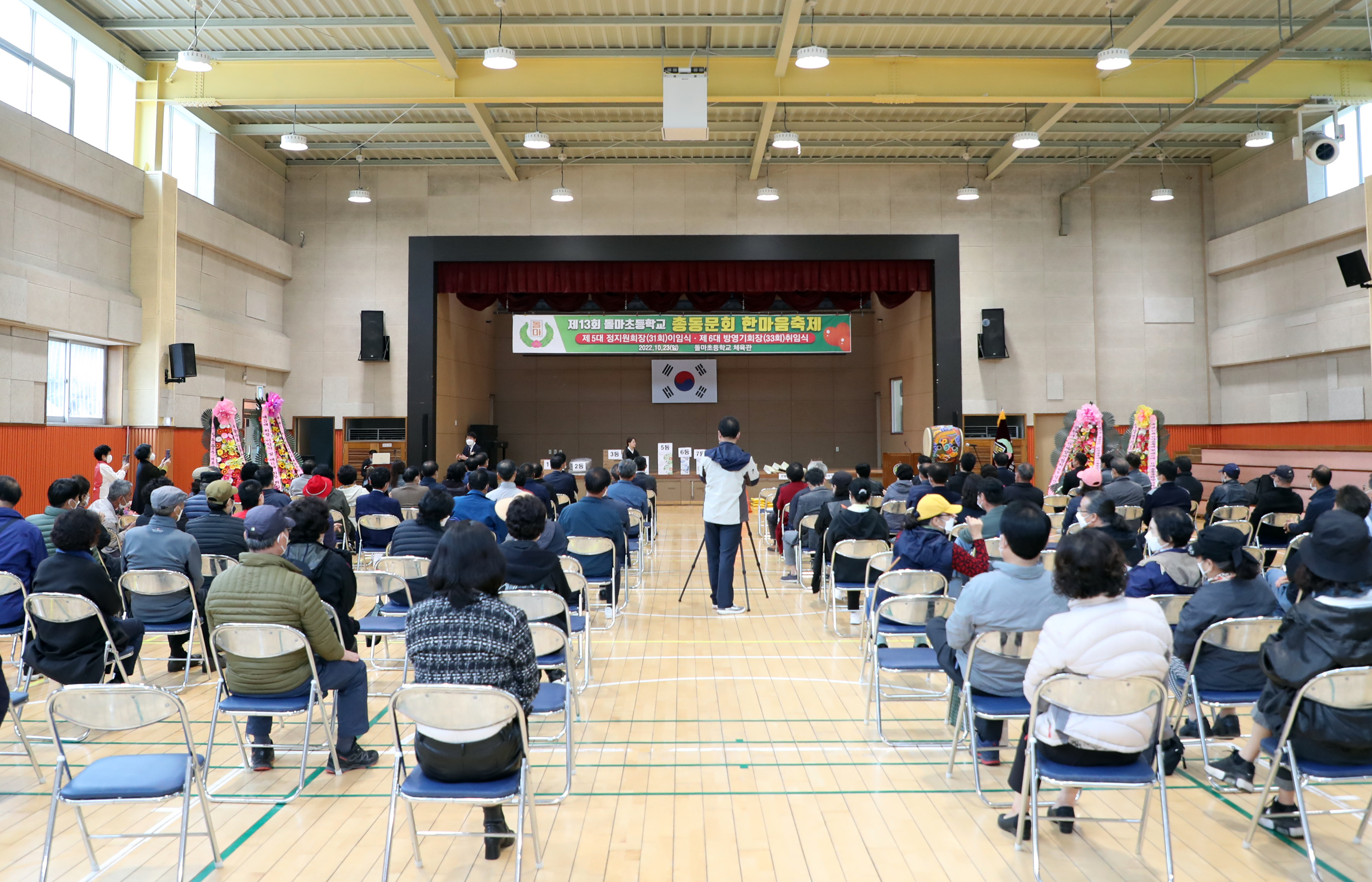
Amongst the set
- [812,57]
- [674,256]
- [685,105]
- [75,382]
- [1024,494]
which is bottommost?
[1024,494]

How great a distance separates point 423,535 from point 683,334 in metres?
12.1

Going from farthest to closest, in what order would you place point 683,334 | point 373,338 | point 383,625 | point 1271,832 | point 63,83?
point 683,334 < point 373,338 < point 63,83 < point 383,625 < point 1271,832

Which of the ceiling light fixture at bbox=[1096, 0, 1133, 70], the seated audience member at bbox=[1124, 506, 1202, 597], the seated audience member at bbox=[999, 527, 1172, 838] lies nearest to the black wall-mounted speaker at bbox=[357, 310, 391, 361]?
the ceiling light fixture at bbox=[1096, 0, 1133, 70]

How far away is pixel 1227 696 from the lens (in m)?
3.72

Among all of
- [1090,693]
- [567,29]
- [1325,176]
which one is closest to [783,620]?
[1090,693]

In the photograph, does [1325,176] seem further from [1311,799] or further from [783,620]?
[1311,799]

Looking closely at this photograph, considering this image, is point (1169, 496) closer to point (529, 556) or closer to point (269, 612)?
point (529, 556)

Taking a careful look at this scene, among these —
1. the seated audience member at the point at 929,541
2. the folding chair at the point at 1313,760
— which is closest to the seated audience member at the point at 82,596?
the seated audience member at the point at 929,541

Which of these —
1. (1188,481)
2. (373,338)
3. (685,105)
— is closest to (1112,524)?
(1188,481)

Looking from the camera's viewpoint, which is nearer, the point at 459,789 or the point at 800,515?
the point at 459,789

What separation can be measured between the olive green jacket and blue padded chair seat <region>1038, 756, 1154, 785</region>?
9.08 feet

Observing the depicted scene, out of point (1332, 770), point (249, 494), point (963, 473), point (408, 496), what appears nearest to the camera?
point (1332, 770)

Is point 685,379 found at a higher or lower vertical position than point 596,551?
higher

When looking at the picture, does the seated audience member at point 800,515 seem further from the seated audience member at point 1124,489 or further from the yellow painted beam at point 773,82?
the yellow painted beam at point 773,82
